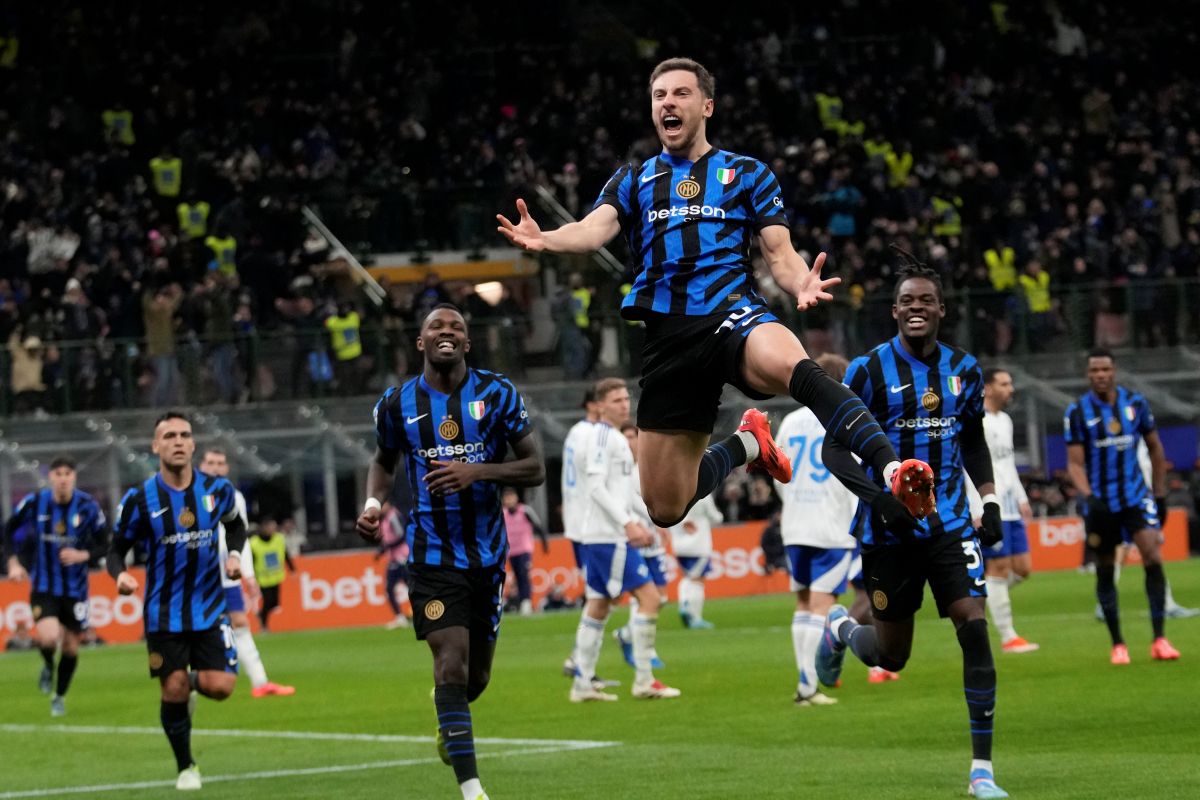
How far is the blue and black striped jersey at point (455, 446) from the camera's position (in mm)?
10727

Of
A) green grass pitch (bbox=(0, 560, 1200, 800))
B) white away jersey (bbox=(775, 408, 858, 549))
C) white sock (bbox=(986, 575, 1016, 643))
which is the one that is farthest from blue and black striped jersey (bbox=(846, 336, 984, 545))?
white sock (bbox=(986, 575, 1016, 643))

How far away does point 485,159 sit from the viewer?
3669cm

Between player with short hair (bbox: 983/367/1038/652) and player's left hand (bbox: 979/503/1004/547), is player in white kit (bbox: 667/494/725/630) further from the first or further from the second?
player's left hand (bbox: 979/503/1004/547)

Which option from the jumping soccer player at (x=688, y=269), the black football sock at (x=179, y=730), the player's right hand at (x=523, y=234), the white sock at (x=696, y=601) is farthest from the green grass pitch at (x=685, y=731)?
the player's right hand at (x=523, y=234)

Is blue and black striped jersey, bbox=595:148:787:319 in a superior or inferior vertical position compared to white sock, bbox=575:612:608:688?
superior

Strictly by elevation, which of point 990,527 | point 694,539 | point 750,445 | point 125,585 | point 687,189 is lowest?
point 694,539

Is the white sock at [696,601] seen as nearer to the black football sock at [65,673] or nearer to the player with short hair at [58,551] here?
the player with short hair at [58,551]

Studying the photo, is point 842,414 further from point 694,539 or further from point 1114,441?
point 694,539

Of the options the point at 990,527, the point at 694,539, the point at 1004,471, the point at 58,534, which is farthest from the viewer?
the point at 694,539

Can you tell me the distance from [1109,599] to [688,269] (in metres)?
9.22

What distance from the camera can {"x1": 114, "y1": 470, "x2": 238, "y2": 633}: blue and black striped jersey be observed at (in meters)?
12.9

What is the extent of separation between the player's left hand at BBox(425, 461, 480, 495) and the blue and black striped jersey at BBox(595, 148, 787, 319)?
2.08 metres

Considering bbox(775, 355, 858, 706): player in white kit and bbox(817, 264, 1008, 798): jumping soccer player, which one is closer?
bbox(817, 264, 1008, 798): jumping soccer player

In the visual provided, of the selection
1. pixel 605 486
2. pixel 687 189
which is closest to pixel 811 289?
pixel 687 189
